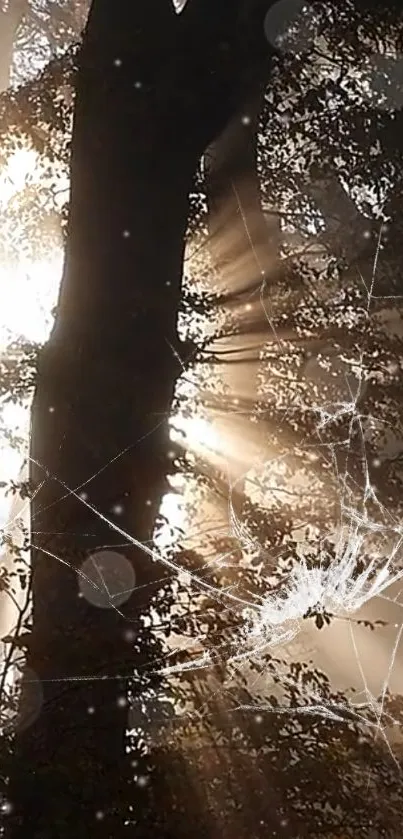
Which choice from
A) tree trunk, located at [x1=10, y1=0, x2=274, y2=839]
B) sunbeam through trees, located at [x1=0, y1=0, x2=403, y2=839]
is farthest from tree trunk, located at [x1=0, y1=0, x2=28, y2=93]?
tree trunk, located at [x1=10, y1=0, x2=274, y2=839]

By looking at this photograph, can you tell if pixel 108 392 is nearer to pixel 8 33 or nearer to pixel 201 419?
pixel 201 419

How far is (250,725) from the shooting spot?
193 cm

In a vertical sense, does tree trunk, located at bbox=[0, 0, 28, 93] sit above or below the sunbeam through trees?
above

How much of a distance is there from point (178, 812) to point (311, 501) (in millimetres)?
935

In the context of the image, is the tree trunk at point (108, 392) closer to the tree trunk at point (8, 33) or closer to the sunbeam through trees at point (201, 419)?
the sunbeam through trees at point (201, 419)

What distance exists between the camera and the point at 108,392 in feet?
6.21

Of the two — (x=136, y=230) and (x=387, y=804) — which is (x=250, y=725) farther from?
(x=136, y=230)

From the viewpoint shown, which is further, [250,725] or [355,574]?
[355,574]

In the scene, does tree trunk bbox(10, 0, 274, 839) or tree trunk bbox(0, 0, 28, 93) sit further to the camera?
tree trunk bbox(0, 0, 28, 93)

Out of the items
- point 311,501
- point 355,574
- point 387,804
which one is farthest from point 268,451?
point 387,804

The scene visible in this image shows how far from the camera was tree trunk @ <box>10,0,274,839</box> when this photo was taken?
1.72 m

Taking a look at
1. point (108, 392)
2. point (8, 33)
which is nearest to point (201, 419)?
point (108, 392)

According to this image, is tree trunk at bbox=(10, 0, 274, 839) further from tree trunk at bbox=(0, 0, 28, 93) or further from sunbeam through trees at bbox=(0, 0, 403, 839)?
tree trunk at bbox=(0, 0, 28, 93)

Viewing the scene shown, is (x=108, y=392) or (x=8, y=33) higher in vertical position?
(x=8, y=33)
